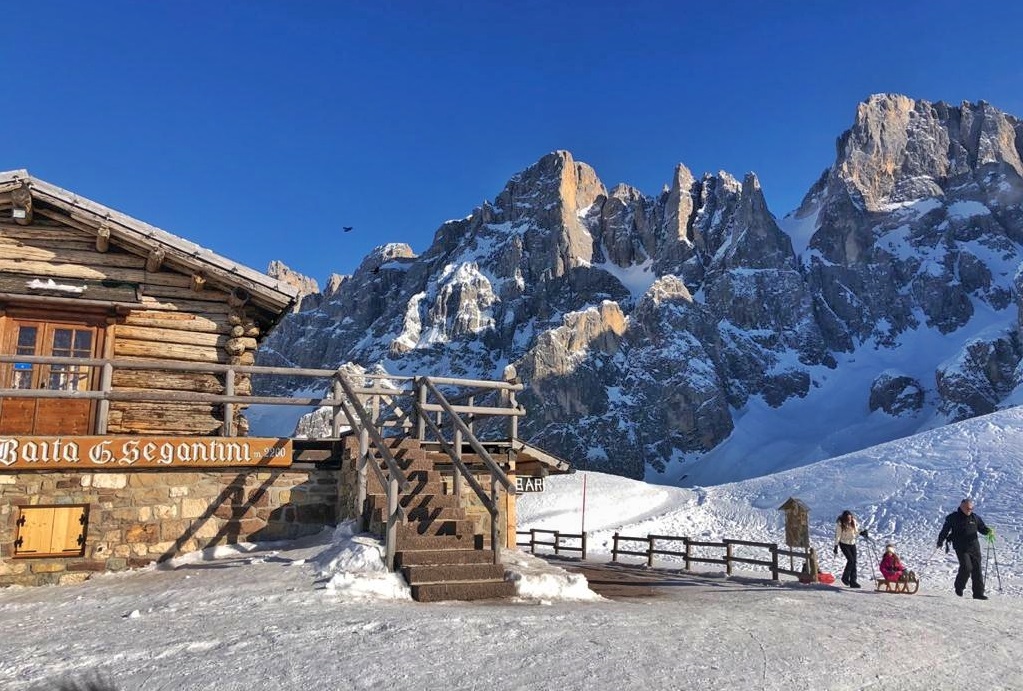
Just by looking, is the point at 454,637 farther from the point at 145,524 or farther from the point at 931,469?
the point at 931,469

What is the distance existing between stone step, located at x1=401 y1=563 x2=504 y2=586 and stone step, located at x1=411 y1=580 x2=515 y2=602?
9 cm

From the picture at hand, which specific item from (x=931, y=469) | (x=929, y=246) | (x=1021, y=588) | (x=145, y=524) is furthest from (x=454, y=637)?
(x=929, y=246)

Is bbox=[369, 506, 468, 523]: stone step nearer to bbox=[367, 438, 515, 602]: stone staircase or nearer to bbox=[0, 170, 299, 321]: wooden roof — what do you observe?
bbox=[367, 438, 515, 602]: stone staircase

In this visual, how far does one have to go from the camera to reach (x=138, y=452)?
1038 centimetres

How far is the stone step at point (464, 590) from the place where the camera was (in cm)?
815

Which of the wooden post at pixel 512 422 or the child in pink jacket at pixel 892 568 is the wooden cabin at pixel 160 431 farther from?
the child in pink jacket at pixel 892 568

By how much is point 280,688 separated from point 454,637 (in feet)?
5.57

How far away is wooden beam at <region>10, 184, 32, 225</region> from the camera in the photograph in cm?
1218

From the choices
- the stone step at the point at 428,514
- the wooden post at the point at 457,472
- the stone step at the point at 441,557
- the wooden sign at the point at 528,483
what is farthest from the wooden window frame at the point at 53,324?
the wooden sign at the point at 528,483

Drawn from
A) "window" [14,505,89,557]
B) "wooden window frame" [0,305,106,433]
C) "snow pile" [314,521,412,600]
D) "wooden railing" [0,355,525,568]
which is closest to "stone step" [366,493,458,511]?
"wooden railing" [0,355,525,568]

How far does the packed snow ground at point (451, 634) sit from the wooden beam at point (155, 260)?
4965mm

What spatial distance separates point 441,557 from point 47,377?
24.1ft

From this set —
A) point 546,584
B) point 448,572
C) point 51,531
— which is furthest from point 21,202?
point 546,584

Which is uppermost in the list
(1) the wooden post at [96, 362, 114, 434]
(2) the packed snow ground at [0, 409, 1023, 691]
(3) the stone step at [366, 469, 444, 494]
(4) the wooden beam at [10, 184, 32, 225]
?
(4) the wooden beam at [10, 184, 32, 225]
